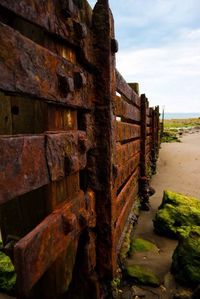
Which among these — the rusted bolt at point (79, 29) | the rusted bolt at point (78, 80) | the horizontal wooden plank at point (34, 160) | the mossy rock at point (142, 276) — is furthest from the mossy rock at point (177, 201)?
the rusted bolt at point (79, 29)

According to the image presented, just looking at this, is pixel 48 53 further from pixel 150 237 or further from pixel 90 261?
pixel 150 237

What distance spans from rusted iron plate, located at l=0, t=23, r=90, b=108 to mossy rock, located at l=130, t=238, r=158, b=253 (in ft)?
9.66

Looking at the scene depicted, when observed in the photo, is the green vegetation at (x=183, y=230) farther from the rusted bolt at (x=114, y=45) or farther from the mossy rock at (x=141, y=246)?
the rusted bolt at (x=114, y=45)

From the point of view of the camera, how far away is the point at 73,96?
158 cm

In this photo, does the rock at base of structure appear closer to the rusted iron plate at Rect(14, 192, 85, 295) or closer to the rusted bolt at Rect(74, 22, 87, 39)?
the rusted iron plate at Rect(14, 192, 85, 295)

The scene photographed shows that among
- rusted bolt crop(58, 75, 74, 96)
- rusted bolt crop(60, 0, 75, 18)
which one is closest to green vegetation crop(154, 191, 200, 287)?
rusted bolt crop(58, 75, 74, 96)

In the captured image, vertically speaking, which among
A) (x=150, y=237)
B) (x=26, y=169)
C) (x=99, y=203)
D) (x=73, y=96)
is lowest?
(x=150, y=237)

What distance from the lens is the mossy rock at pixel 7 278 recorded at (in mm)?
2943

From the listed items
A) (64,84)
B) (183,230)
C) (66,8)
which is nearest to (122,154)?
(183,230)

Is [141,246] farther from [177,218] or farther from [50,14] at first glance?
[50,14]

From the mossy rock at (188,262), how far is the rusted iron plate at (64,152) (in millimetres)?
2030

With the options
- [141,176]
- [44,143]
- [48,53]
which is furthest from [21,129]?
[141,176]

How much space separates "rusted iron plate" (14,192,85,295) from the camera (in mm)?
1129

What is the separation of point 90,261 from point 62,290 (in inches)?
14.6
